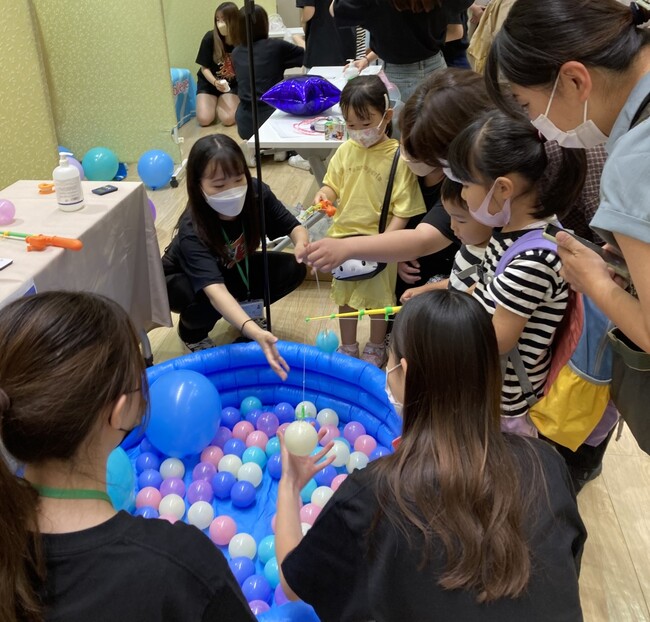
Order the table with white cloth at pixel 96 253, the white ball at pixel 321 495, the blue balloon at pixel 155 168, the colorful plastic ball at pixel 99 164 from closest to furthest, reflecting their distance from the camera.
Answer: the table with white cloth at pixel 96 253 < the white ball at pixel 321 495 < the colorful plastic ball at pixel 99 164 < the blue balloon at pixel 155 168

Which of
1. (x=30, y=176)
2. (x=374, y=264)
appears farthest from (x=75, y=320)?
(x=30, y=176)

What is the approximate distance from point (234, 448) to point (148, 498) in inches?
12.6

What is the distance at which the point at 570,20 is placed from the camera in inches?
41.8

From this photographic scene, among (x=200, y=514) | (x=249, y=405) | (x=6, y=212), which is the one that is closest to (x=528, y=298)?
(x=200, y=514)

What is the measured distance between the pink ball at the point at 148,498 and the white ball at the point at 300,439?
1.66ft

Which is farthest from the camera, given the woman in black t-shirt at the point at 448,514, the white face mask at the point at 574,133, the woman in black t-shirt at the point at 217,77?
the woman in black t-shirt at the point at 217,77

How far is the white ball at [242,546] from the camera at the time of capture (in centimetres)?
174

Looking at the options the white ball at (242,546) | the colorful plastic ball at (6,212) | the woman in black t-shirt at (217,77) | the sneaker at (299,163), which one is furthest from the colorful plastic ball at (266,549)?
the woman in black t-shirt at (217,77)

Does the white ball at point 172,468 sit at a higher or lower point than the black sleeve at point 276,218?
lower

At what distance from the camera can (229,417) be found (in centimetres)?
221

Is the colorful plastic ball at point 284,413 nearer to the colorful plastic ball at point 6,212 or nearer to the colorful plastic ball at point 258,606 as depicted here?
the colorful plastic ball at point 258,606

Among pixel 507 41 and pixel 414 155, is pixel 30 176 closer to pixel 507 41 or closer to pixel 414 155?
pixel 414 155

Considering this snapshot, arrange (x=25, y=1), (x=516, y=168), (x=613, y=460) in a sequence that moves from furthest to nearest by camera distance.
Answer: (x=25, y=1) < (x=613, y=460) < (x=516, y=168)

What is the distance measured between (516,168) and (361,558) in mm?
872
